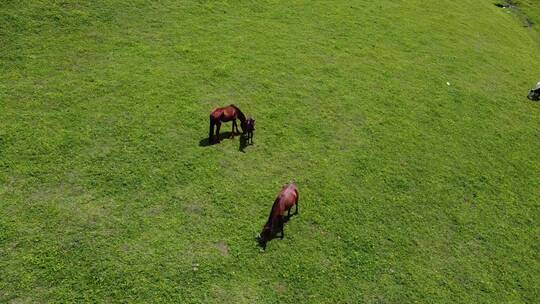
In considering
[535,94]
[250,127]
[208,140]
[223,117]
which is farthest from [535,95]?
[208,140]

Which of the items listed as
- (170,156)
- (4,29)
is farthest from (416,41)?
(4,29)

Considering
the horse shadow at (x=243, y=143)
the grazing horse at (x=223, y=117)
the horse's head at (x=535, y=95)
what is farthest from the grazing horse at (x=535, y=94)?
the grazing horse at (x=223, y=117)

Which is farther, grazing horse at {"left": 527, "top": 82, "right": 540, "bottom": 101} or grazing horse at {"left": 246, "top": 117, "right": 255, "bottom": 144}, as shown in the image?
grazing horse at {"left": 527, "top": 82, "right": 540, "bottom": 101}

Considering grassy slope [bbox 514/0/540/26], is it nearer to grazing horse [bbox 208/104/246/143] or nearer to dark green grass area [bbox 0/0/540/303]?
dark green grass area [bbox 0/0/540/303]

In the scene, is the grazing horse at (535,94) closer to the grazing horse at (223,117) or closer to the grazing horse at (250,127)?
the grazing horse at (250,127)

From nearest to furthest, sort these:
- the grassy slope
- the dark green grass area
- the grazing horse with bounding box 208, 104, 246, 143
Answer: the dark green grass area
the grazing horse with bounding box 208, 104, 246, 143
the grassy slope

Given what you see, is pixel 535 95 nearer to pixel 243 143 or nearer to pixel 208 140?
pixel 243 143

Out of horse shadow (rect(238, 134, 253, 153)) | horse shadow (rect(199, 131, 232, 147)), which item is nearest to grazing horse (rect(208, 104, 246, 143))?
horse shadow (rect(199, 131, 232, 147))
